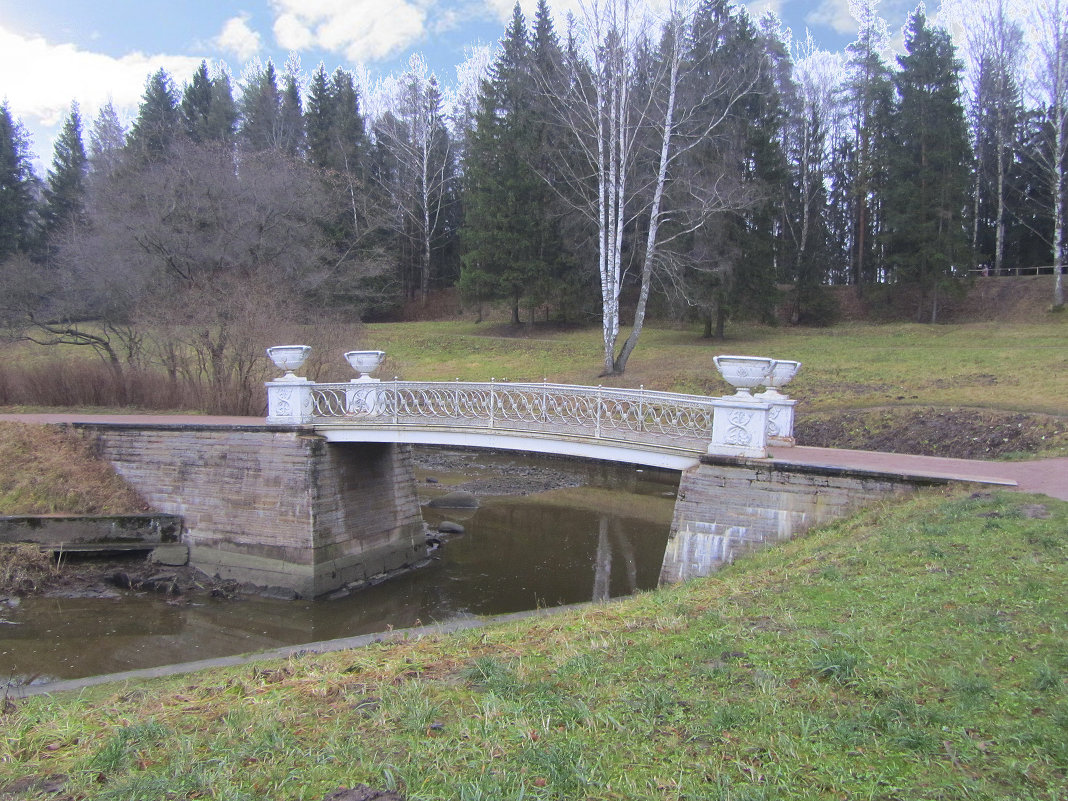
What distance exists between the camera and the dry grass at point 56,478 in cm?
1423

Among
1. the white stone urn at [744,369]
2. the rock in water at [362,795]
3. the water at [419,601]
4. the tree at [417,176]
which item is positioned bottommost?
the water at [419,601]

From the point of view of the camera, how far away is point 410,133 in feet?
148

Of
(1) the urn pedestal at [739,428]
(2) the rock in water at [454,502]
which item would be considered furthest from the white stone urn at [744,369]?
(2) the rock in water at [454,502]

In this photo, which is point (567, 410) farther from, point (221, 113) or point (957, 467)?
point (221, 113)

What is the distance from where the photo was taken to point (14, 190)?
44.0 m

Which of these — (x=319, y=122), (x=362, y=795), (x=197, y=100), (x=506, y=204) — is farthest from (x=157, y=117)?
(x=362, y=795)

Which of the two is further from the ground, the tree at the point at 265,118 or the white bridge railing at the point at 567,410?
the tree at the point at 265,118

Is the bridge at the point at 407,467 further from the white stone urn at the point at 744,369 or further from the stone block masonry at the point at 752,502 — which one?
the white stone urn at the point at 744,369

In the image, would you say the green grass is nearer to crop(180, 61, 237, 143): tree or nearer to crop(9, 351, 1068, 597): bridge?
crop(9, 351, 1068, 597): bridge

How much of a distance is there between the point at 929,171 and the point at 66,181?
4868cm

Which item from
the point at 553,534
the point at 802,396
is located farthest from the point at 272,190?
the point at 802,396

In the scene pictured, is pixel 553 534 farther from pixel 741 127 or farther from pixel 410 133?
pixel 410 133

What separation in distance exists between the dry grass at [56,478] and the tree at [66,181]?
34.0 metres

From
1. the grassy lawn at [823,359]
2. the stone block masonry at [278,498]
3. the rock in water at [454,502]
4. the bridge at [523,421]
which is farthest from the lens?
the grassy lawn at [823,359]
